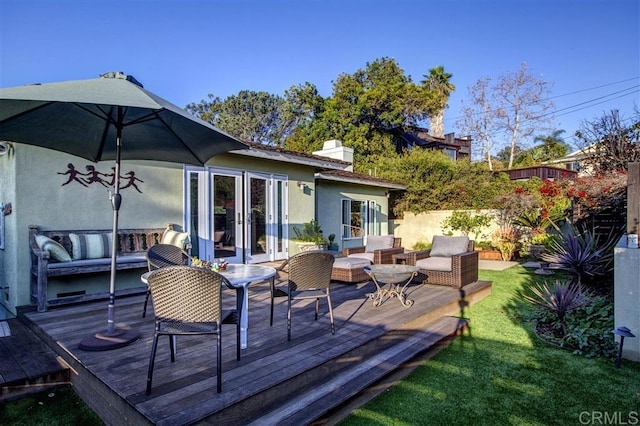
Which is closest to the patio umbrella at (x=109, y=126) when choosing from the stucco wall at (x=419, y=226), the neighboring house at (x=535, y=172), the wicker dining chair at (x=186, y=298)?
the wicker dining chair at (x=186, y=298)

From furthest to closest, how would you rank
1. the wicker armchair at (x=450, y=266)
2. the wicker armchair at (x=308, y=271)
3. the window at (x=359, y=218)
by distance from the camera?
the window at (x=359, y=218)
the wicker armchair at (x=450, y=266)
the wicker armchair at (x=308, y=271)

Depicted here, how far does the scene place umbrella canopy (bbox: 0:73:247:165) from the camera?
267 cm

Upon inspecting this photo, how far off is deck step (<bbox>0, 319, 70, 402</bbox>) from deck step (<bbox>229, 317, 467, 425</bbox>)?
210 cm

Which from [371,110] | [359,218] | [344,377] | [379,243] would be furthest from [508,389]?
[371,110]

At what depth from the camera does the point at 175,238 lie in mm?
6281

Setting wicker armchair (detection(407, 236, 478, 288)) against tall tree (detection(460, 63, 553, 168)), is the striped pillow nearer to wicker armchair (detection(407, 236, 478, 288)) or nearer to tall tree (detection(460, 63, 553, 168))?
wicker armchair (detection(407, 236, 478, 288))

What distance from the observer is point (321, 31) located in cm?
1373

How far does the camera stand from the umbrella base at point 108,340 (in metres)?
3.26

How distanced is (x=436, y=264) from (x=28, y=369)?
5.79m

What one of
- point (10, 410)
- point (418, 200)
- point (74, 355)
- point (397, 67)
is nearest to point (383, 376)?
point (74, 355)

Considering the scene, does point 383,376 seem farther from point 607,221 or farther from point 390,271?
point 607,221

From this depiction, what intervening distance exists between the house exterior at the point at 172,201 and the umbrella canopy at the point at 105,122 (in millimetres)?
1512

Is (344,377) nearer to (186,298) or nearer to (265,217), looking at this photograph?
(186,298)

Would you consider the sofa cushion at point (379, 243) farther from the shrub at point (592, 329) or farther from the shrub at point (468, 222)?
the shrub at point (468, 222)
